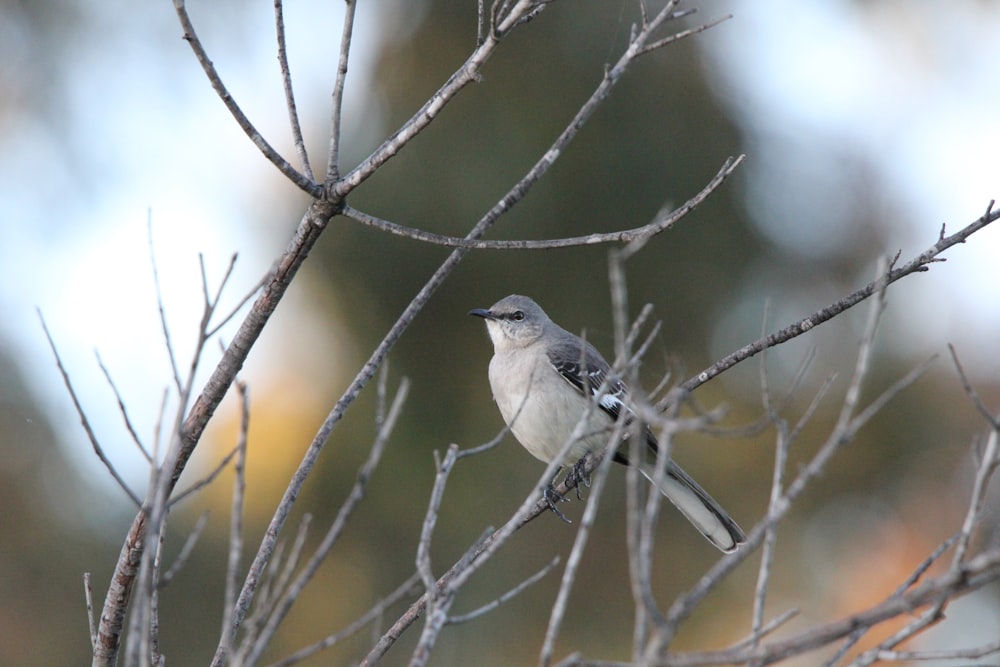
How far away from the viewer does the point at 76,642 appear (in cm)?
1275

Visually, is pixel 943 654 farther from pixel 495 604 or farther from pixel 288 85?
pixel 288 85

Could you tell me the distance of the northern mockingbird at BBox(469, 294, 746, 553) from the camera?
5.52 meters

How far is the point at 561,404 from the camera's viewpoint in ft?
18.4

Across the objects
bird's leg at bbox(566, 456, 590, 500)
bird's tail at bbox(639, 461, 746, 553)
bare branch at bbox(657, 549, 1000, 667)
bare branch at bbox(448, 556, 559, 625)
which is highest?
bird's leg at bbox(566, 456, 590, 500)

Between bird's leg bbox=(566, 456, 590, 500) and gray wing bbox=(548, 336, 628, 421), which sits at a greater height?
gray wing bbox=(548, 336, 628, 421)

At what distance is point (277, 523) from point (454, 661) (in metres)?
10.6

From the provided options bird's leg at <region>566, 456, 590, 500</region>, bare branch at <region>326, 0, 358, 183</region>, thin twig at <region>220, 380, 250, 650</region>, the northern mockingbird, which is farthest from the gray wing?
thin twig at <region>220, 380, 250, 650</region>

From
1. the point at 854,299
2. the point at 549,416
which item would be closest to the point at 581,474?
the point at 549,416

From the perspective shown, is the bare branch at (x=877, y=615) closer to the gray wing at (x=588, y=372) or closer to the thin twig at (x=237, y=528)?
the thin twig at (x=237, y=528)

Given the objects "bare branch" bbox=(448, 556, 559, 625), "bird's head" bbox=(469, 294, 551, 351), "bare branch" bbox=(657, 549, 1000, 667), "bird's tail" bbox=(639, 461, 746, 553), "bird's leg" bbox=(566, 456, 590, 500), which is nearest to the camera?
"bare branch" bbox=(657, 549, 1000, 667)

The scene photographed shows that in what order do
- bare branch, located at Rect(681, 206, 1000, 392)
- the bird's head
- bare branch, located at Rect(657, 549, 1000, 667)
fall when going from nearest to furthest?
1. bare branch, located at Rect(657, 549, 1000, 667)
2. bare branch, located at Rect(681, 206, 1000, 392)
3. the bird's head

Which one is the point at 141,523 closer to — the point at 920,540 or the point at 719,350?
the point at 719,350

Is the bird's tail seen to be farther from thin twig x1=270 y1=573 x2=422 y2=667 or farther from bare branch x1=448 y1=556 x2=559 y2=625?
thin twig x1=270 y1=573 x2=422 y2=667

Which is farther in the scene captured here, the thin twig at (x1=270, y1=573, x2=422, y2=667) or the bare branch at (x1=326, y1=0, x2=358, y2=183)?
the bare branch at (x1=326, y1=0, x2=358, y2=183)
